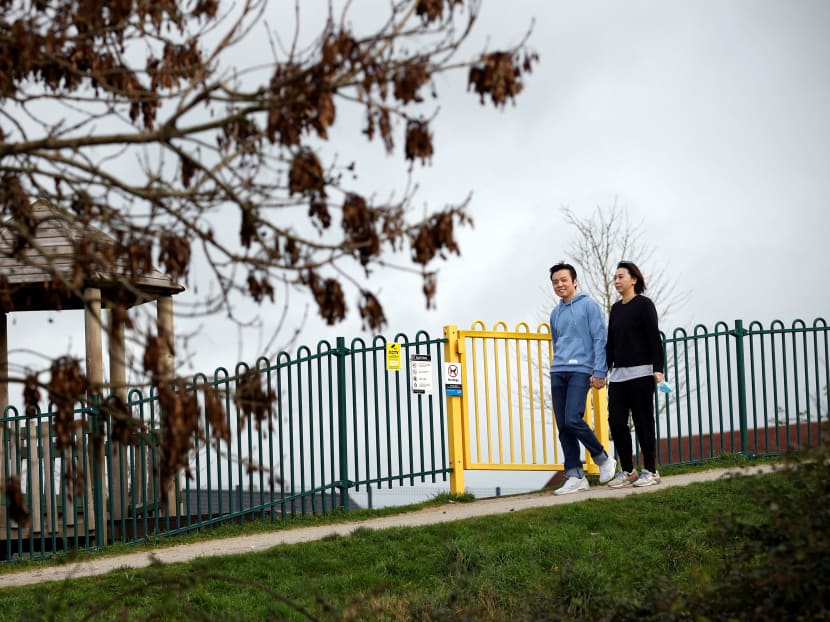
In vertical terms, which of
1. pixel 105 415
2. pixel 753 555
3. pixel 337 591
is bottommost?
pixel 337 591

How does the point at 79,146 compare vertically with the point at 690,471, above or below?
above

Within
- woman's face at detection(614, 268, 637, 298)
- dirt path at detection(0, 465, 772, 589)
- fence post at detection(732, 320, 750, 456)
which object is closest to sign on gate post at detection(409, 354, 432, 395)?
dirt path at detection(0, 465, 772, 589)

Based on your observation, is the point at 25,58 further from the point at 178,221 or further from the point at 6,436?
the point at 6,436

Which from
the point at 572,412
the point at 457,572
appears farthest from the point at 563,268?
the point at 457,572

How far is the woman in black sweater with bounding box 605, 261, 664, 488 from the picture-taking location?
11.2 metres

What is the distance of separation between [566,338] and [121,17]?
6.74 m

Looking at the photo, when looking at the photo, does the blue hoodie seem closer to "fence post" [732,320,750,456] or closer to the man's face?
the man's face

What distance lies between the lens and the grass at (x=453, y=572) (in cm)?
776

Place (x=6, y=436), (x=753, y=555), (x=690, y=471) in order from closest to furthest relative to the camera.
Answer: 1. (x=753, y=555)
2. (x=6, y=436)
3. (x=690, y=471)

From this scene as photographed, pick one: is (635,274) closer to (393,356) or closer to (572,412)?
(572,412)

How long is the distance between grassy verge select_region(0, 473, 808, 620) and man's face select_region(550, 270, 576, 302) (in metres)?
2.06

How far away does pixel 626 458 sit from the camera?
11.8m

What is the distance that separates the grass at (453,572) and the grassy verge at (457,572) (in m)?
0.01

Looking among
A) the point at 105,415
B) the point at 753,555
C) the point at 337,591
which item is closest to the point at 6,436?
the point at 337,591
